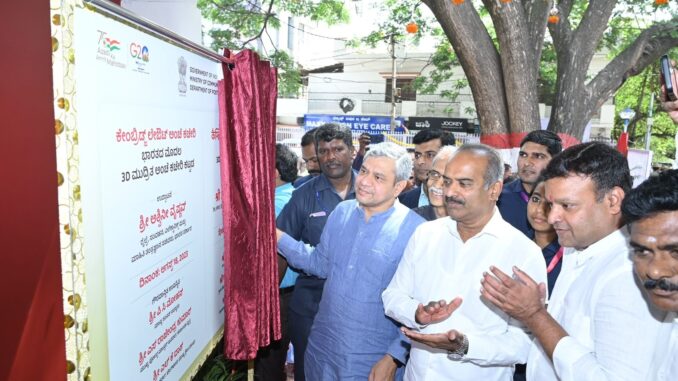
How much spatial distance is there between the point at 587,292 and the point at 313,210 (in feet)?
6.36

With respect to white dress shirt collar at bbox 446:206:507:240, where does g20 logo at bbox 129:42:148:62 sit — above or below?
above

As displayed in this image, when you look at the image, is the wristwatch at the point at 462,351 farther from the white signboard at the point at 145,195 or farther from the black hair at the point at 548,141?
the black hair at the point at 548,141

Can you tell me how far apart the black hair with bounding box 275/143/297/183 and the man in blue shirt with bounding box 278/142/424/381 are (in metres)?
1.37

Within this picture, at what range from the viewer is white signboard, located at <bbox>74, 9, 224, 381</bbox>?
4.75ft

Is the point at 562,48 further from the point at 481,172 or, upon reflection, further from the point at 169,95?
the point at 169,95

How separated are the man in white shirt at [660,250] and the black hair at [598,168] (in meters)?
0.32

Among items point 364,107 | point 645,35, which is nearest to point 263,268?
point 645,35

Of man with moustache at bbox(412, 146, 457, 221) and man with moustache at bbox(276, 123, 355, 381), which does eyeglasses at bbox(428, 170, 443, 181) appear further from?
man with moustache at bbox(276, 123, 355, 381)

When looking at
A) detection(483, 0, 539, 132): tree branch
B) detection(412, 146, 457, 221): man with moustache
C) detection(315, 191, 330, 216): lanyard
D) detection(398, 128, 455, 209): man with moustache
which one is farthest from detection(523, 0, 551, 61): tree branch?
detection(315, 191, 330, 216): lanyard

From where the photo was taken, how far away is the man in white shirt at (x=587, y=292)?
146cm

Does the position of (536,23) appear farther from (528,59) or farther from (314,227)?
(314,227)

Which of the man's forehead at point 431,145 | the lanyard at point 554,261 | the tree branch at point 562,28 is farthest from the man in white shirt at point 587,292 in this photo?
the tree branch at point 562,28

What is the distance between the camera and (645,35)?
6.53 meters

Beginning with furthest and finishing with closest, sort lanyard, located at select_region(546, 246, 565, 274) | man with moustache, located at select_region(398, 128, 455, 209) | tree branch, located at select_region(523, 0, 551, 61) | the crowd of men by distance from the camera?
tree branch, located at select_region(523, 0, 551, 61) < man with moustache, located at select_region(398, 128, 455, 209) < lanyard, located at select_region(546, 246, 565, 274) < the crowd of men
